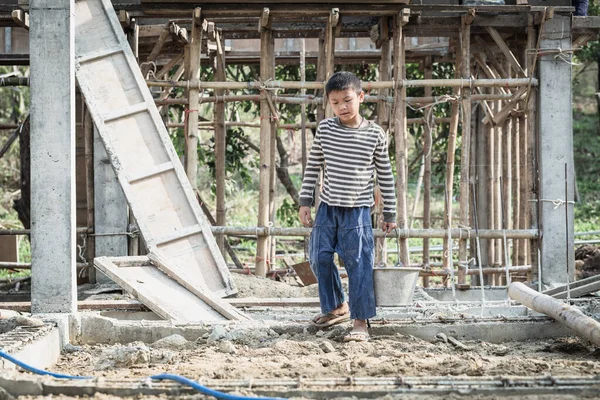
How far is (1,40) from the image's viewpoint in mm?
11945

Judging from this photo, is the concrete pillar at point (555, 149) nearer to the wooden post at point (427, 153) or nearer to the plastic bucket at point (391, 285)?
the wooden post at point (427, 153)

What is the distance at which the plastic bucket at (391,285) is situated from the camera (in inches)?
228

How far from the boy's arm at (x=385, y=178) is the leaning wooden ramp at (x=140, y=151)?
242 centimetres

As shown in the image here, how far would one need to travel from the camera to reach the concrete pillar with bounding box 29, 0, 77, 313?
5727 mm

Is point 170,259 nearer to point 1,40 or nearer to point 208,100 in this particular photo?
point 208,100

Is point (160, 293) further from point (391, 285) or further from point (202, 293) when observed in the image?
point (391, 285)

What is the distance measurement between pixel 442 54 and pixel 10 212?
48.9 feet

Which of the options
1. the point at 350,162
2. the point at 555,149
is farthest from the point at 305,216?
the point at 555,149

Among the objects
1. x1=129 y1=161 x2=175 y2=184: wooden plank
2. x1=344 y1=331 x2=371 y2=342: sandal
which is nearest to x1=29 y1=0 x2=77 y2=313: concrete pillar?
x1=344 y1=331 x2=371 y2=342: sandal

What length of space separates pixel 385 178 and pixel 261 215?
11.7ft

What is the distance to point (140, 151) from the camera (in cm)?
800

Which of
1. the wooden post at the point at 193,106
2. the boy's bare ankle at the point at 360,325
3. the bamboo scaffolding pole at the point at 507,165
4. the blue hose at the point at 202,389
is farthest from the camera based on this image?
the bamboo scaffolding pole at the point at 507,165

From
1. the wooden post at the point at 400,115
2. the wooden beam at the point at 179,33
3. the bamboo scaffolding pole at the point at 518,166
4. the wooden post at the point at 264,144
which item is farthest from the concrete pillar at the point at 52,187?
the bamboo scaffolding pole at the point at 518,166

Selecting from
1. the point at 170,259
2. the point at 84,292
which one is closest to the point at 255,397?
the point at 170,259
